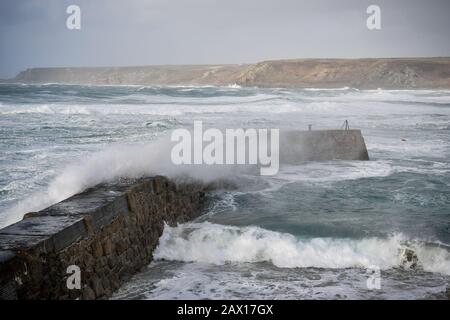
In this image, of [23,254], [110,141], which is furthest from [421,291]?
[110,141]

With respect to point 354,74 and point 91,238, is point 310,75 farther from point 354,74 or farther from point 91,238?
point 91,238

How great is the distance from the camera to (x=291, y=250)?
808 centimetres

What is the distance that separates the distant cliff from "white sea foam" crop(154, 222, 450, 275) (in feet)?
245

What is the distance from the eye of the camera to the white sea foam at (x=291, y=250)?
7.81 meters

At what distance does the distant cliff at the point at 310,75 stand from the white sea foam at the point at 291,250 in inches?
2939

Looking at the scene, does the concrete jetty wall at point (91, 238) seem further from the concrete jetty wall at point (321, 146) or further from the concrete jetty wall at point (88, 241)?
the concrete jetty wall at point (321, 146)

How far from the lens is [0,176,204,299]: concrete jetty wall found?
512 cm

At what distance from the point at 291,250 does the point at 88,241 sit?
136 inches
